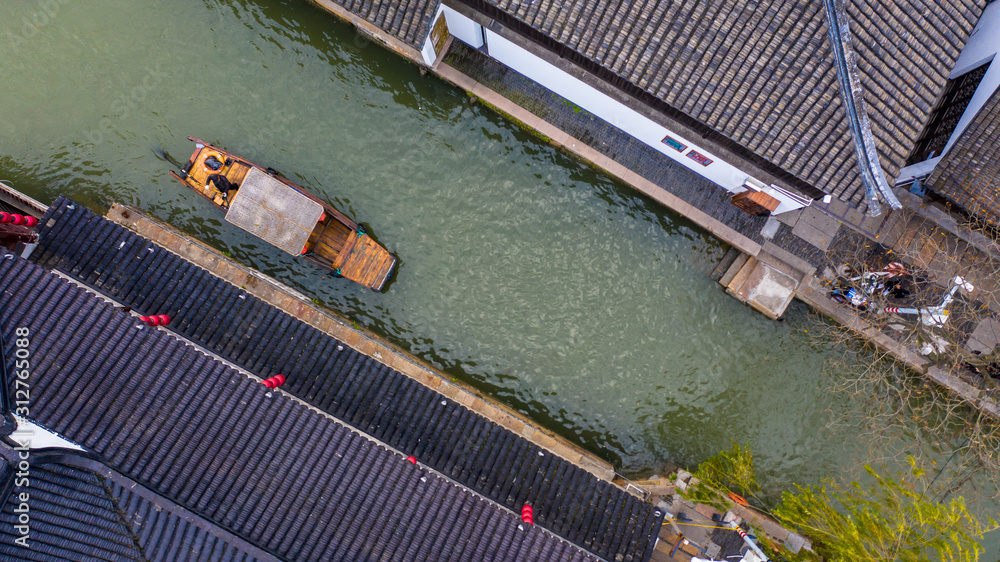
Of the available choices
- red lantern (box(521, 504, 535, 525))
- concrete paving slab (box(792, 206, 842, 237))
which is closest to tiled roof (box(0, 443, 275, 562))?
red lantern (box(521, 504, 535, 525))

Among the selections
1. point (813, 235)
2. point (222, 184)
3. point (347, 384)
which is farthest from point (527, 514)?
point (222, 184)

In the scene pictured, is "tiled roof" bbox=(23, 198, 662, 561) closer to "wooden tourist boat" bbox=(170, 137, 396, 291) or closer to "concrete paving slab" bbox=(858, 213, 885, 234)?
"wooden tourist boat" bbox=(170, 137, 396, 291)

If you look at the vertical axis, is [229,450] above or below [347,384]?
below

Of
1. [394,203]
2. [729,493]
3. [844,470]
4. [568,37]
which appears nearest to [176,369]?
[394,203]

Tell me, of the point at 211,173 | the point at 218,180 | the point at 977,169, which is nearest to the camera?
the point at 977,169

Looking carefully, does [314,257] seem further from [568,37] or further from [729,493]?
[729,493]

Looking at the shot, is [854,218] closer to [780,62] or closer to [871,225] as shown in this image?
[871,225]

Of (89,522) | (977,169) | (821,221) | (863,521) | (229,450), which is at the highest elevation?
(977,169)
